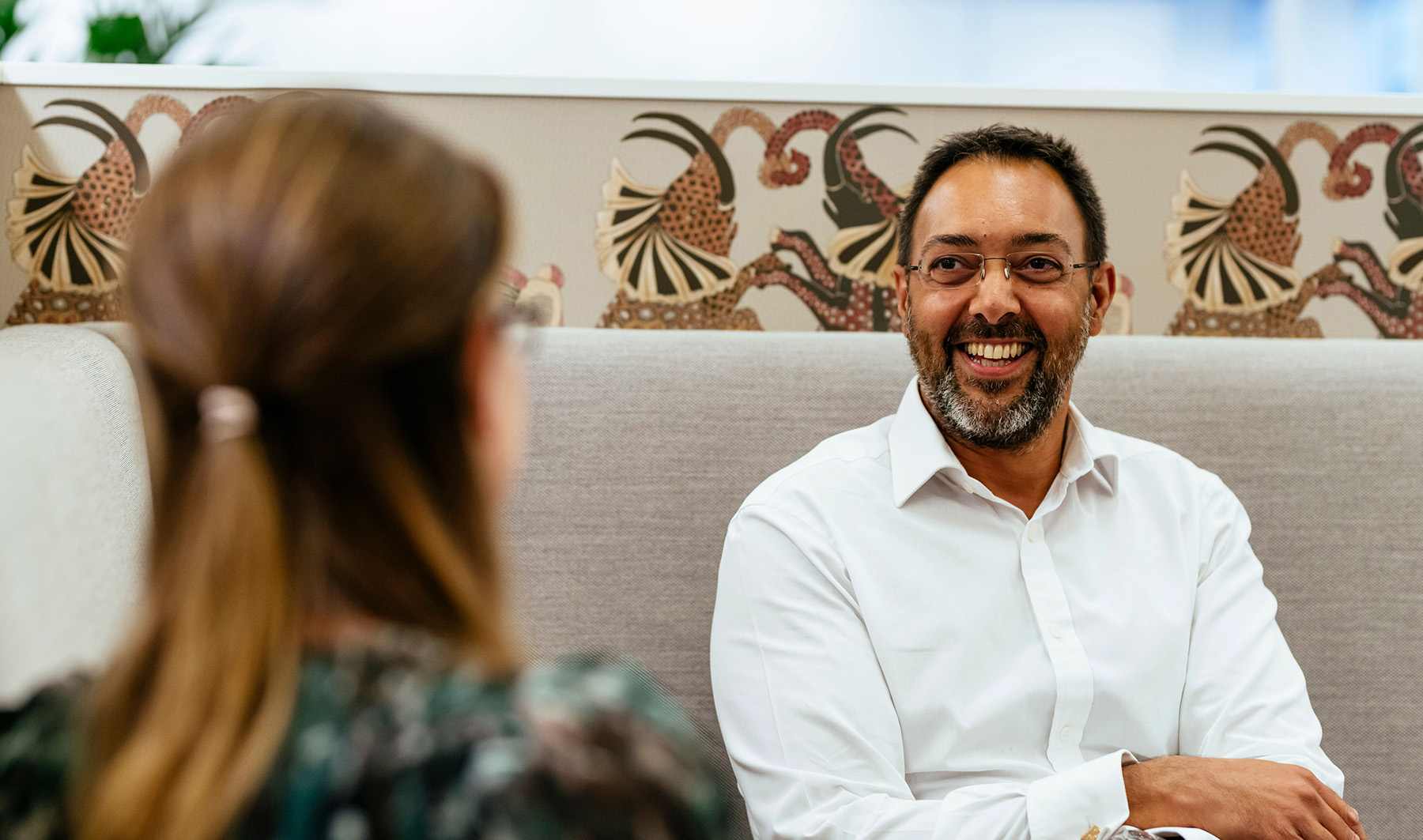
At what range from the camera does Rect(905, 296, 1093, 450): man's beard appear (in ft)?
4.48

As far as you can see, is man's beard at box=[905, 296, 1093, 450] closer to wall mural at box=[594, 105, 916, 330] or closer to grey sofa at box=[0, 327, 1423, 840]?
grey sofa at box=[0, 327, 1423, 840]

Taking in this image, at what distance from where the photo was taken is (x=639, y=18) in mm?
2568

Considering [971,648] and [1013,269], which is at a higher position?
[1013,269]

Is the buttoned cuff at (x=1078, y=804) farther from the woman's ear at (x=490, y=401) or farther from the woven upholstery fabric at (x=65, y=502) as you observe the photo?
the woven upholstery fabric at (x=65, y=502)

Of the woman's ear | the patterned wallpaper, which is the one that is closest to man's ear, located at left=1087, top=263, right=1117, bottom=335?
the patterned wallpaper

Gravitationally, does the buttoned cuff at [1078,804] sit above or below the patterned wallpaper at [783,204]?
below

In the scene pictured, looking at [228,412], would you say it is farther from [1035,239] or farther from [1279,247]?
[1279,247]

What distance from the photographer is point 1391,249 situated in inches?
69.2

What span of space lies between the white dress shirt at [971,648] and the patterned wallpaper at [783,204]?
412 mm

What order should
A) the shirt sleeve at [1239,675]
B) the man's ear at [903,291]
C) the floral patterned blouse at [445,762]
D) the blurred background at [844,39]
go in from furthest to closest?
the blurred background at [844,39] < the man's ear at [903,291] < the shirt sleeve at [1239,675] < the floral patterned blouse at [445,762]

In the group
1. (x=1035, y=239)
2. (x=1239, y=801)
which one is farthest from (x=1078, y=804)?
(x=1035, y=239)

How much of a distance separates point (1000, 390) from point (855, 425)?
0.24m

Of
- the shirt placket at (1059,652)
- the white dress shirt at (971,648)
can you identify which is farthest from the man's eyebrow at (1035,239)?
the shirt placket at (1059,652)

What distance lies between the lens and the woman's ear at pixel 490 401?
0.54 meters
